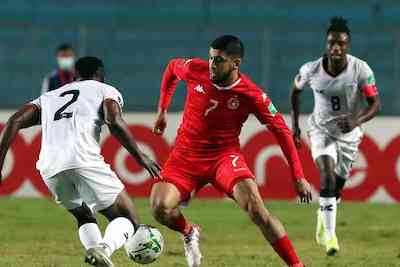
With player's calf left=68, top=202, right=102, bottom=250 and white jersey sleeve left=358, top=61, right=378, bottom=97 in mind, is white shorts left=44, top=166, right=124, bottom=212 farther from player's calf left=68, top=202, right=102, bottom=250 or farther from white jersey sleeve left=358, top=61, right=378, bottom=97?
white jersey sleeve left=358, top=61, right=378, bottom=97

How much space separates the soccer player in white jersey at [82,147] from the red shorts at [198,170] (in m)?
0.54

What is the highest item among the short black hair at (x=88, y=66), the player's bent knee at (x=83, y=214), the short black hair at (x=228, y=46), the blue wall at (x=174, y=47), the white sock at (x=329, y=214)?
the short black hair at (x=228, y=46)

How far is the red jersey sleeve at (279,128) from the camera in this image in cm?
769

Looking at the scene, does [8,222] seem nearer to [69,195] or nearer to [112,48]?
[69,195]

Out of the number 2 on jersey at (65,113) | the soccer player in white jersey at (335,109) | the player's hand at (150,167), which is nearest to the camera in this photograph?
the player's hand at (150,167)

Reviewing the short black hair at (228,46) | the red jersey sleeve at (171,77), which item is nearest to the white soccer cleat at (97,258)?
the short black hair at (228,46)

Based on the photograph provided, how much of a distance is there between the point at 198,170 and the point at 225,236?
3.62 meters

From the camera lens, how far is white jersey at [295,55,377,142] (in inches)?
421

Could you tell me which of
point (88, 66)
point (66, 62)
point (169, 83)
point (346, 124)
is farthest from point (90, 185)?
point (66, 62)

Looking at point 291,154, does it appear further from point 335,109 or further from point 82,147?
point 335,109

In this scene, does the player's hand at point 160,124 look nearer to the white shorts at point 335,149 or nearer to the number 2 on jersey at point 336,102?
the white shorts at point 335,149

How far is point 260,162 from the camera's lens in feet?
52.0

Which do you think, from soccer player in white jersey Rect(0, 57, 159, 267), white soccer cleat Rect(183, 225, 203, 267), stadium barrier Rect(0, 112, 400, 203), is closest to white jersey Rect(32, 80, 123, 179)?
soccer player in white jersey Rect(0, 57, 159, 267)

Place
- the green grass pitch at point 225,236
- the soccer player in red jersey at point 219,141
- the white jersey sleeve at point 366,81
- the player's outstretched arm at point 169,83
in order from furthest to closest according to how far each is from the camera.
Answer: the white jersey sleeve at point 366,81
the green grass pitch at point 225,236
the player's outstretched arm at point 169,83
the soccer player in red jersey at point 219,141
